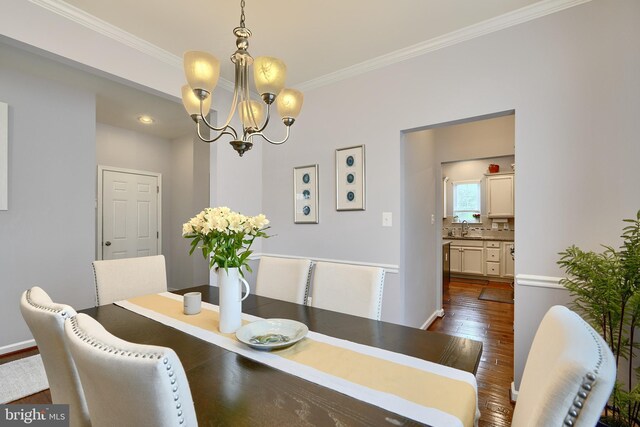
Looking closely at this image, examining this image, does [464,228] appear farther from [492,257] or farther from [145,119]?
[145,119]

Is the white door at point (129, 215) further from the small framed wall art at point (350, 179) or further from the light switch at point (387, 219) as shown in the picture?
the light switch at point (387, 219)

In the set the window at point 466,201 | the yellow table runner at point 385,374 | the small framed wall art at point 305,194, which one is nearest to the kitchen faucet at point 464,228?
the window at point 466,201

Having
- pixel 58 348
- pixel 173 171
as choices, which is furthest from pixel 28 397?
pixel 173 171

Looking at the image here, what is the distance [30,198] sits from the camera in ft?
8.95

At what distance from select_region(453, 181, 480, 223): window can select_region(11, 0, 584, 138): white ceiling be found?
14.4 ft

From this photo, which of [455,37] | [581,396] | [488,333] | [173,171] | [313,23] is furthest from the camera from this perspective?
[173,171]

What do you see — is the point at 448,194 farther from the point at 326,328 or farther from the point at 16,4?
the point at 16,4

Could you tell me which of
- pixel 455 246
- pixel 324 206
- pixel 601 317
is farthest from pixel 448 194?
pixel 601 317

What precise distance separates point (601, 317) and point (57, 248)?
435 centimetres

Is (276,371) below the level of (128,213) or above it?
below

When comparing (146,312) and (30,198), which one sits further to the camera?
(30,198)

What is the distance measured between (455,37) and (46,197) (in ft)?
13.0

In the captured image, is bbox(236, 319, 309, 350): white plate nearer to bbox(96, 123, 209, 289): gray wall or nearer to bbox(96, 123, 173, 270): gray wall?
bbox(96, 123, 209, 289): gray wall

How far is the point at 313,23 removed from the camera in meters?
2.11
